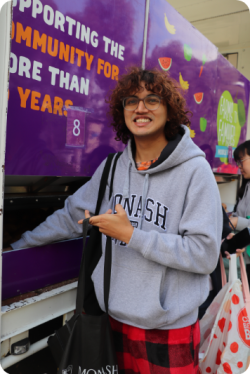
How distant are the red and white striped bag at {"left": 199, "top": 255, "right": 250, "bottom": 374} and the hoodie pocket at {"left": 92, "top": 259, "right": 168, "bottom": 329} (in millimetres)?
701

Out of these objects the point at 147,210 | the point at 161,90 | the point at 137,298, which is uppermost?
the point at 161,90

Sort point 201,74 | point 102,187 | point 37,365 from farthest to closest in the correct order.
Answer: point 201,74, point 37,365, point 102,187

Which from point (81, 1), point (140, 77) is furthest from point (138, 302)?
point (81, 1)

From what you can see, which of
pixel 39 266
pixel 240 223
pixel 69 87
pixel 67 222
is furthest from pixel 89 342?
pixel 240 223

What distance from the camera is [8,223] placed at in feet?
5.89

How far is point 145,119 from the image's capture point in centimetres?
121

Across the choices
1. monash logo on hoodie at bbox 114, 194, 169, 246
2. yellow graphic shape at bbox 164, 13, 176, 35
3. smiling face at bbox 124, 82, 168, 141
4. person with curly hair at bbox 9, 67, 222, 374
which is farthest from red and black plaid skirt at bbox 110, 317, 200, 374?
yellow graphic shape at bbox 164, 13, 176, 35

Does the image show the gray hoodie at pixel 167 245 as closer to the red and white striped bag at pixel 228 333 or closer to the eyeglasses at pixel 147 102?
the eyeglasses at pixel 147 102

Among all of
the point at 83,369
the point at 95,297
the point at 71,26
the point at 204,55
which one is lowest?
the point at 83,369

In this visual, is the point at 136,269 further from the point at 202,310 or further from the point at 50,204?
the point at 202,310

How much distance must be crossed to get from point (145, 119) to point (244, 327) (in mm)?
1228

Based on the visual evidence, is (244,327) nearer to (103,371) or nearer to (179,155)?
(103,371)

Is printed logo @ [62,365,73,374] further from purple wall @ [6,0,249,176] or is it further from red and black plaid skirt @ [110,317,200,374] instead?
purple wall @ [6,0,249,176]

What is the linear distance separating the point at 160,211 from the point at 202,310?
5.71 ft
